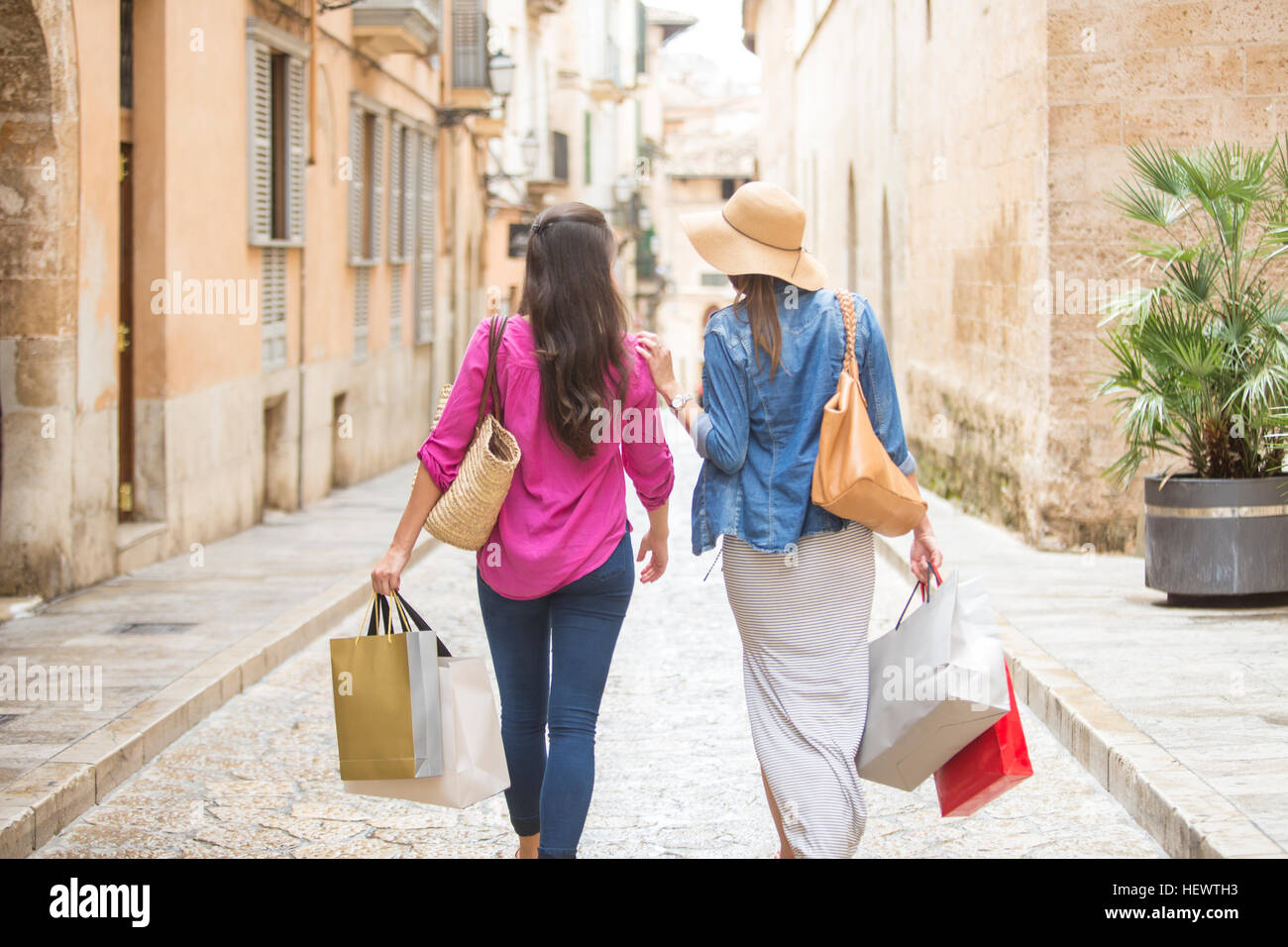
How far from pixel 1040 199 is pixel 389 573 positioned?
7.55 meters

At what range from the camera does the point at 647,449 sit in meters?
4.10

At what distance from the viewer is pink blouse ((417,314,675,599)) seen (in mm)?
4012

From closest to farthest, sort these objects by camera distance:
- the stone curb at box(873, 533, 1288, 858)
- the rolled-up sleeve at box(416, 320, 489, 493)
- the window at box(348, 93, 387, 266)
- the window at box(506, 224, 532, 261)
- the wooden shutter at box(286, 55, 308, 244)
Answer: the rolled-up sleeve at box(416, 320, 489, 493)
the stone curb at box(873, 533, 1288, 858)
the wooden shutter at box(286, 55, 308, 244)
the window at box(348, 93, 387, 266)
the window at box(506, 224, 532, 261)

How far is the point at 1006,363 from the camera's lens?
1184 centimetres

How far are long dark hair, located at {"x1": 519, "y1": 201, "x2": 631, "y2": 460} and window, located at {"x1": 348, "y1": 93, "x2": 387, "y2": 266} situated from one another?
506 inches

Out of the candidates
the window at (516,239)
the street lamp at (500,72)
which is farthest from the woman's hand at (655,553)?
the window at (516,239)

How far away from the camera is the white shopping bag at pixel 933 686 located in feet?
12.6

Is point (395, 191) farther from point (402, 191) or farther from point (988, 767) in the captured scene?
point (988, 767)

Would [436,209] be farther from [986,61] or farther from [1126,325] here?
[1126,325]

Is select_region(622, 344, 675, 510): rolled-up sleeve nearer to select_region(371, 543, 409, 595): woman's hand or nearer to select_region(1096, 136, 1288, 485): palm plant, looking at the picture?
select_region(371, 543, 409, 595): woman's hand

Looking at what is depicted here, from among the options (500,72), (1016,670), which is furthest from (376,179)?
(1016,670)

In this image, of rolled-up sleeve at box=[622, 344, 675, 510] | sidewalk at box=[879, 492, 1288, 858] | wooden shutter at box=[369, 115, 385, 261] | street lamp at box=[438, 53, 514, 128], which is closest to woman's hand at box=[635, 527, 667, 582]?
rolled-up sleeve at box=[622, 344, 675, 510]

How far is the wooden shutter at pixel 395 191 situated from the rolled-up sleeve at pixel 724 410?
15123 mm
